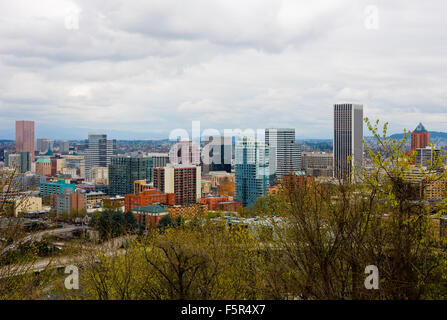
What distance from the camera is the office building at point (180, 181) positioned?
19078 millimetres

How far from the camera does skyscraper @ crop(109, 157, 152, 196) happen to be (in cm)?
2284

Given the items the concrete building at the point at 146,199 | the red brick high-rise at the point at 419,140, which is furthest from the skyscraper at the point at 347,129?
the concrete building at the point at 146,199

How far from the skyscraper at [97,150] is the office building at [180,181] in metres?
8.24

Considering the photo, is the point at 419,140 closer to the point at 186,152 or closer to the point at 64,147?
the point at 186,152

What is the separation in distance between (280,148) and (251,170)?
1972 millimetres

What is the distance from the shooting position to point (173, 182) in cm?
1916

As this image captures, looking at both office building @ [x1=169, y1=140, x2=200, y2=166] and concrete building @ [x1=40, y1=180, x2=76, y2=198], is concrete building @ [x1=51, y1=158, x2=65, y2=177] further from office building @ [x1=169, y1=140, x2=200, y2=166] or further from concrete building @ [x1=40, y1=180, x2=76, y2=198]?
office building @ [x1=169, y1=140, x2=200, y2=166]

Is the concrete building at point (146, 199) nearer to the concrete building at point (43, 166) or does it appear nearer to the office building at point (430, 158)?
the concrete building at point (43, 166)

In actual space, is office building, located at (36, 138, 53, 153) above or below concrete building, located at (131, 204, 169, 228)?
above

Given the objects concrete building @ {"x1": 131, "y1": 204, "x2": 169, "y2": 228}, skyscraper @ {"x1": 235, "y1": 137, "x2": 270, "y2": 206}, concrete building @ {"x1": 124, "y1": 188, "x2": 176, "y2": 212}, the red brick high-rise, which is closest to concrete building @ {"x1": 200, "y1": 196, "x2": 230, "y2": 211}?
concrete building @ {"x1": 124, "y1": 188, "x2": 176, "y2": 212}

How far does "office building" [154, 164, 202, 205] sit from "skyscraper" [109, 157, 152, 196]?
3514mm

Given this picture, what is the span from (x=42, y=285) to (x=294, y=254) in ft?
7.80
